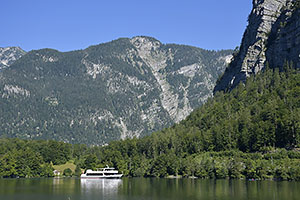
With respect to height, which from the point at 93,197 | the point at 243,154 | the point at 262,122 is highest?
the point at 262,122

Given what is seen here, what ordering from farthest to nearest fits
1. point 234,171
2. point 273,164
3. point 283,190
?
point 234,171, point 273,164, point 283,190

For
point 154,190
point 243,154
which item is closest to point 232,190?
point 154,190

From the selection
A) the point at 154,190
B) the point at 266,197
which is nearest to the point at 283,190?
the point at 266,197

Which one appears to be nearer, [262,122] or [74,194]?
[74,194]

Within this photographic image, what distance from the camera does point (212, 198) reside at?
379ft

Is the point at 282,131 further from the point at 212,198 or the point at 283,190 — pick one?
the point at 212,198

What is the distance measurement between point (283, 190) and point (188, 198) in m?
31.2

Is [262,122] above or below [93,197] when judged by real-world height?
above

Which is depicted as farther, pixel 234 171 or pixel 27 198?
pixel 234 171

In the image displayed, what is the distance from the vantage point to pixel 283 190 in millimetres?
125000

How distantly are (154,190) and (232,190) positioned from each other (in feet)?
91.7

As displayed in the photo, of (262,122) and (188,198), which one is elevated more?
(262,122)

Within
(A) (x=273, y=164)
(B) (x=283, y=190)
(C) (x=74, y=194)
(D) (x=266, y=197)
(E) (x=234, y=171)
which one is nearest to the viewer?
(D) (x=266, y=197)

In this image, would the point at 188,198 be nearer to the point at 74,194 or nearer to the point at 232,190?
the point at 232,190
